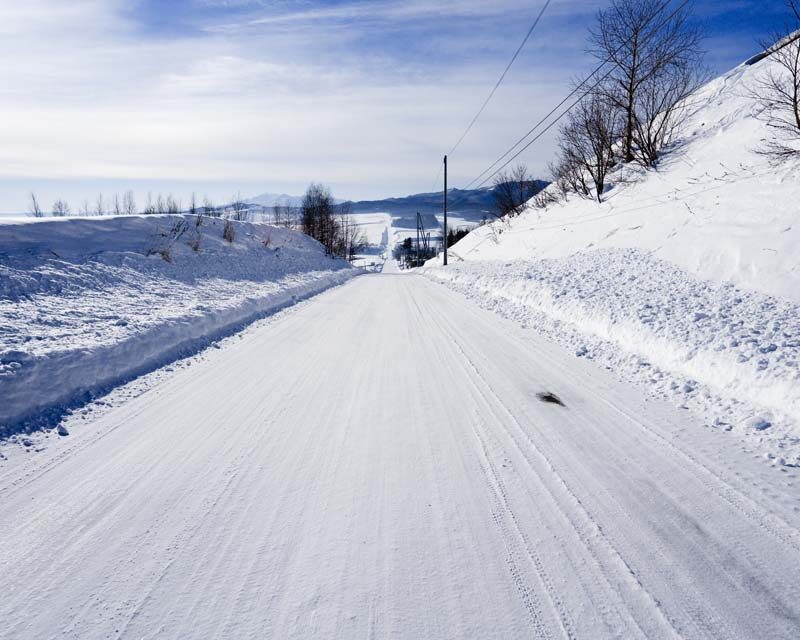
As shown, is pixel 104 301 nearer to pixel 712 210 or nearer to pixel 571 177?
pixel 712 210

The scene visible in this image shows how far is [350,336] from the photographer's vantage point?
793cm

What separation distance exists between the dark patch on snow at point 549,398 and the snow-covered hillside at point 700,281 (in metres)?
1.29

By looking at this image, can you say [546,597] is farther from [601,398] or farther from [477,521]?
[601,398]

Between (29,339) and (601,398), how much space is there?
6.96m

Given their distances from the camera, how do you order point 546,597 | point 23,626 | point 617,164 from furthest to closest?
point 617,164 → point 546,597 → point 23,626

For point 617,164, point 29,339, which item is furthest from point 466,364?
point 617,164


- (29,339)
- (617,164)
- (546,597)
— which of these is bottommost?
(546,597)

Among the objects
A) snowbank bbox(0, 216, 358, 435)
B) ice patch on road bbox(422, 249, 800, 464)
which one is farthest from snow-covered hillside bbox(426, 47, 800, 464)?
snowbank bbox(0, 216, 358, 435)

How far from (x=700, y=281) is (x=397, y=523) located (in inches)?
366

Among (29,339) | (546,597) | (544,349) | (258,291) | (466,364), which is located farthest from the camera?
(258,291)

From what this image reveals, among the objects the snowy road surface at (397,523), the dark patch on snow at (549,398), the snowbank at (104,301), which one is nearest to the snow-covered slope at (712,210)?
the dark patch on snow at (549,398)

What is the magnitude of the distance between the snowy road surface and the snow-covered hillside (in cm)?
91

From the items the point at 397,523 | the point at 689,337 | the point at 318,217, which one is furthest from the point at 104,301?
the point at 318,217

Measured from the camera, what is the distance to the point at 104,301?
7.90 metres
